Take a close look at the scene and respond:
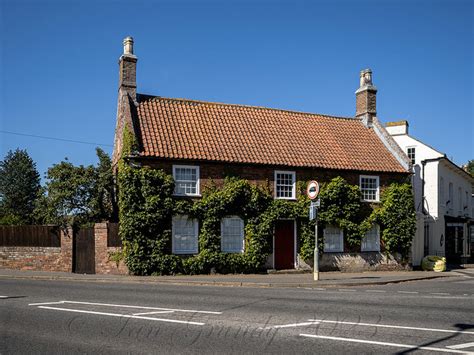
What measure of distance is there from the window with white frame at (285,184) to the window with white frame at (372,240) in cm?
501

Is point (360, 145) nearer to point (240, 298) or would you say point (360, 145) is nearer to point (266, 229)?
point (266, 229)

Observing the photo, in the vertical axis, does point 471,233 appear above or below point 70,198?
below

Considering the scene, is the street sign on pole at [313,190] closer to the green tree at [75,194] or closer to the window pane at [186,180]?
the window pane at [186,180]

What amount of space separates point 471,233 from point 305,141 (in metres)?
18.0

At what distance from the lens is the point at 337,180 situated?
88.5ft

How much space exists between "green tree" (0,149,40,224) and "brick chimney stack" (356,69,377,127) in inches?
1928

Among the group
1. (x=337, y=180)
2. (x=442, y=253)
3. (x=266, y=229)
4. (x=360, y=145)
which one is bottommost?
(x=442, y=253)

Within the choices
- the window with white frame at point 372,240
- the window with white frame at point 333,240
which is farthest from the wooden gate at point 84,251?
the window with white frame at point 372,240

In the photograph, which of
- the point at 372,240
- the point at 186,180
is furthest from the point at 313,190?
the point at 372,240

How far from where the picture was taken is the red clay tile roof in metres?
24.8

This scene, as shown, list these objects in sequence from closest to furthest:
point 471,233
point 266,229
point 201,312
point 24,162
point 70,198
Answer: point 201,312, point 266,229, point 70,198, point 471,233, point 24,162

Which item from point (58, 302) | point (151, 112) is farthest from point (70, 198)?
point (58, 302)

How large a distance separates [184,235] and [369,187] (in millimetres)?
10814

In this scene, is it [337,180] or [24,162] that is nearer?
[337,180]
